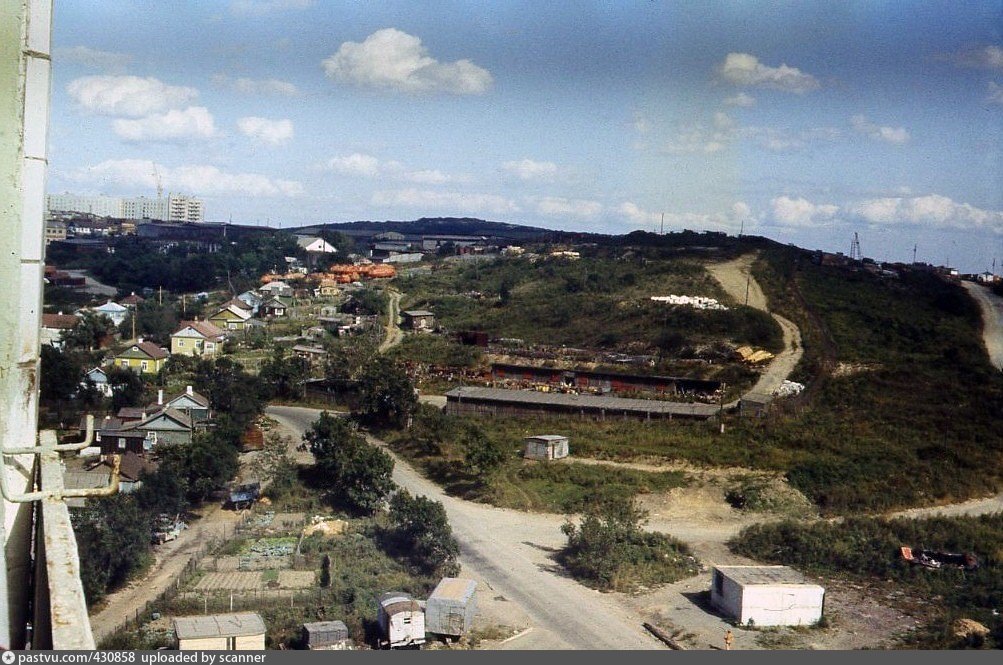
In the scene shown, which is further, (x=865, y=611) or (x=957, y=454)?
(x=957, y=454)

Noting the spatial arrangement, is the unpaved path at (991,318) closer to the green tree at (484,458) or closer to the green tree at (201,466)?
the green tree at (484,458)

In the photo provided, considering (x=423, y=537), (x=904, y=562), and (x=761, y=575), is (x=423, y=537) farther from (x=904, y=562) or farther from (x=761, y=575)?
(x=904, y=562)

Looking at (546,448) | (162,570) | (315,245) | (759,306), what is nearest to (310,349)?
(546,448)

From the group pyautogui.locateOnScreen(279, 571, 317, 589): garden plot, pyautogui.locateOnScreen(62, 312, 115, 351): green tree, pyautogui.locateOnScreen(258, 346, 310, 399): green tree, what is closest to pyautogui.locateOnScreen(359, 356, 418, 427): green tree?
pyautogui.locateOnScreen(258, 346, 310, 399): green tree

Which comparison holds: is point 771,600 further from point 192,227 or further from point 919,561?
point 192,227

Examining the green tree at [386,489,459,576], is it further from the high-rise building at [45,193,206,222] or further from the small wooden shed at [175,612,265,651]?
the high-rise building at [45,193,206,222]

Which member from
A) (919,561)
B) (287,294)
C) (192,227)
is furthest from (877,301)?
(192,227)
